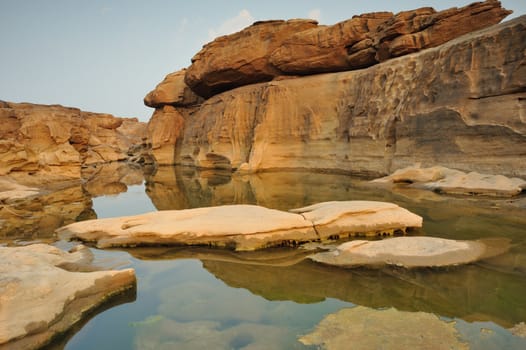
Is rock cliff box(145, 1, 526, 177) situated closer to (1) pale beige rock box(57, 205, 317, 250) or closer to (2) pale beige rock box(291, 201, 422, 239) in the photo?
(2) pale beige rock box(291, 201, 422, 239)

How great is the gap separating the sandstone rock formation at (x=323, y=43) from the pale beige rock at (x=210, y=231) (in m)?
12.9

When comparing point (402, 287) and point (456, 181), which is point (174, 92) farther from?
point (402, 287)

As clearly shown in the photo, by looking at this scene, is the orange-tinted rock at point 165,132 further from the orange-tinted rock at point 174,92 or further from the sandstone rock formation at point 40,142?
the sandstone rock formation at point 40,142

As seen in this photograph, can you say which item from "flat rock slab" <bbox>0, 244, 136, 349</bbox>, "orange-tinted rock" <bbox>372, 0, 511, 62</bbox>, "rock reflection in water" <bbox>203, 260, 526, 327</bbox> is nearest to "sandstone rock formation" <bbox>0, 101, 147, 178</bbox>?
"flat rock slab" <bbox>0, 244, 136, 349</bbox>

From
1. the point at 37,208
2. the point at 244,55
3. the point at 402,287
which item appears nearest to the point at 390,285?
the point at 402,287

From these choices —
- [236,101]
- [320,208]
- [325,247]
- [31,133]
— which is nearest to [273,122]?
[236,101]

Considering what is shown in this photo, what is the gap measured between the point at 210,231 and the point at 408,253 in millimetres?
2839

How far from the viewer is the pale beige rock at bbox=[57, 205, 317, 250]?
17.4ft

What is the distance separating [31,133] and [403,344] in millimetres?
19122

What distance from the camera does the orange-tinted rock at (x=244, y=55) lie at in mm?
20266

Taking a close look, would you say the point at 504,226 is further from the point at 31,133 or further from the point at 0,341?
the point at 31,133

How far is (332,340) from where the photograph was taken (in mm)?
2877

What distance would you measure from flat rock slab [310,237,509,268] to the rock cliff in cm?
620

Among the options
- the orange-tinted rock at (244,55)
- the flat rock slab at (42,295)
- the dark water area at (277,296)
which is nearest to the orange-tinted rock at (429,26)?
the orange-tinted rock at (244,55)
